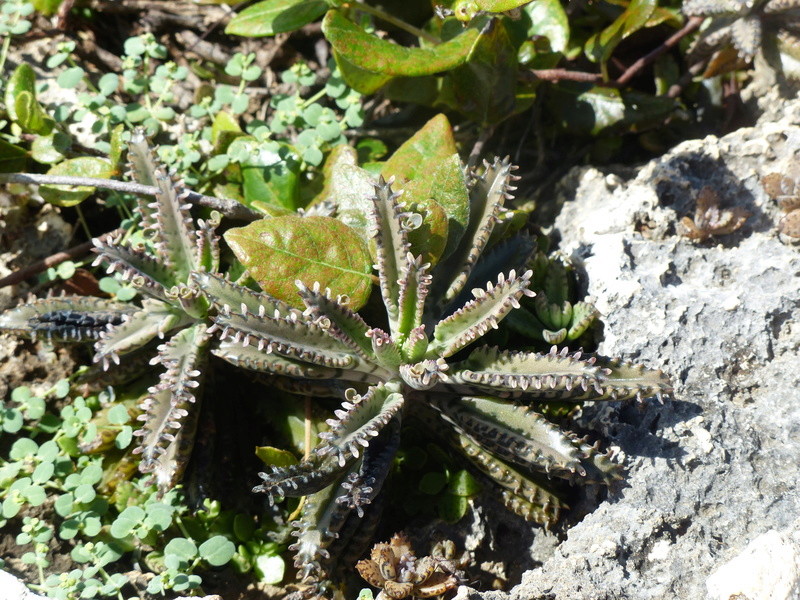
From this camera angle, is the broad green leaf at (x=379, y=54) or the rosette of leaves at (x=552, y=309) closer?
the rosette of leaves at (x=552, y=309)

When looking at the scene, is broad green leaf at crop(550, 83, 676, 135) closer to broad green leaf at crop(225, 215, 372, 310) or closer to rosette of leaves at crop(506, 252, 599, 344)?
rosette of leaves at crop(506, 252, 599, 344)

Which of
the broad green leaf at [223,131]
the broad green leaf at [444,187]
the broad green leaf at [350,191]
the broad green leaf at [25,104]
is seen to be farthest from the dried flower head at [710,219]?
the broad green leaf at [25,104]

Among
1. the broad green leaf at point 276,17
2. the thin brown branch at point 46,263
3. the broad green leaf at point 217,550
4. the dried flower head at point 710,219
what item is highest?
the broad green leaf at point 276,17

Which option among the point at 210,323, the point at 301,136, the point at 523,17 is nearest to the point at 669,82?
the point at 523,17

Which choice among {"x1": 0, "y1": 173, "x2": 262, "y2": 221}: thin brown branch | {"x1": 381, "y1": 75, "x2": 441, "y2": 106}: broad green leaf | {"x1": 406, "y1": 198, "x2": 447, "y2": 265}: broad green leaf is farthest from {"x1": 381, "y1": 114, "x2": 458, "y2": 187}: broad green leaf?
{"x1": 0, "y1": 173, "x2": 262, "y2": 221}: thin brown branch

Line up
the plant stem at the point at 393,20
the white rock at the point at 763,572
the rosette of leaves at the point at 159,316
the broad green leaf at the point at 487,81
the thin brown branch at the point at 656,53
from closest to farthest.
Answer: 1. the white rock at the point at 763,572
2. the rosette of leaves at the point at 159,316
3. the broad green leaf at the point at 487,81
4. the plant stem at the point at 393,20
5. the thin brown branch at the point at 656,53

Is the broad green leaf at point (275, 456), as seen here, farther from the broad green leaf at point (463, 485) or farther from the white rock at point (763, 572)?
the white rock at point (763, 572)

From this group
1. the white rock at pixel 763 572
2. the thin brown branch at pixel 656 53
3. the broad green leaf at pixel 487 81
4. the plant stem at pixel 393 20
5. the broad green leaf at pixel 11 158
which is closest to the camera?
→ the white rock at pixel 763 572
